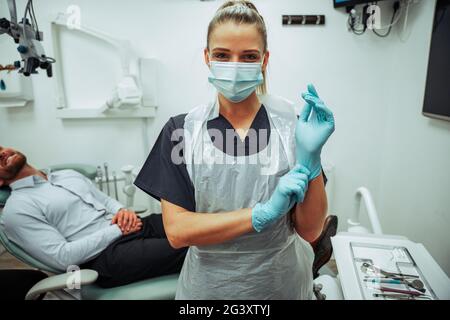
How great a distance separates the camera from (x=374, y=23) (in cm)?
79

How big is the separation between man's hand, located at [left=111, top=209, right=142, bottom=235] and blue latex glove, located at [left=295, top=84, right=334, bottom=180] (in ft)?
2.78

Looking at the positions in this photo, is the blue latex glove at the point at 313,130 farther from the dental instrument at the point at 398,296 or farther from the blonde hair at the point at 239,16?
the dental instrument at the point at 398,296

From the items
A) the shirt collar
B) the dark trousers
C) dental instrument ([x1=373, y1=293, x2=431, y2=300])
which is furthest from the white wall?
the dark trousers

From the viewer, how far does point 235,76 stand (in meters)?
0.49

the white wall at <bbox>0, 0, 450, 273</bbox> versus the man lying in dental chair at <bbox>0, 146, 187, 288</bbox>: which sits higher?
the white wall at <bbox>0, 0, 450, 273</bbox>

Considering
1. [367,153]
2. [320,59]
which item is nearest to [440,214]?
[367,153]

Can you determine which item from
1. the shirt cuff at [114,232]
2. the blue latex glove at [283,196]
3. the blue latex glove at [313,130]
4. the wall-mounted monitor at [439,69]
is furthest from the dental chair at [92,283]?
A: the wall-mounted monitor at [439,69]

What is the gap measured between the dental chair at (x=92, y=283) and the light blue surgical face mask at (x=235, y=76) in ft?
2.21

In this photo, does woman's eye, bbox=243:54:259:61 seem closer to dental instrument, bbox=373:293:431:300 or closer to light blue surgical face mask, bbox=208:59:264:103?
light blue surgical face mask, bbox=208:59:264:103

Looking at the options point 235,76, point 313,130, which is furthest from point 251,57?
point 313,130

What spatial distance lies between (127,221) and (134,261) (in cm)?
21

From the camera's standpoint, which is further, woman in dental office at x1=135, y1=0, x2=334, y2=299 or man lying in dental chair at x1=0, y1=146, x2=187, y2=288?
man lying in dental chair at x1=0, y1=146, x2=187, y2=288

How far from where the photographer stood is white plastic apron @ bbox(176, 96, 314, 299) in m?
0.53

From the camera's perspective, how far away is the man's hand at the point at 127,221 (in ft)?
3.51
